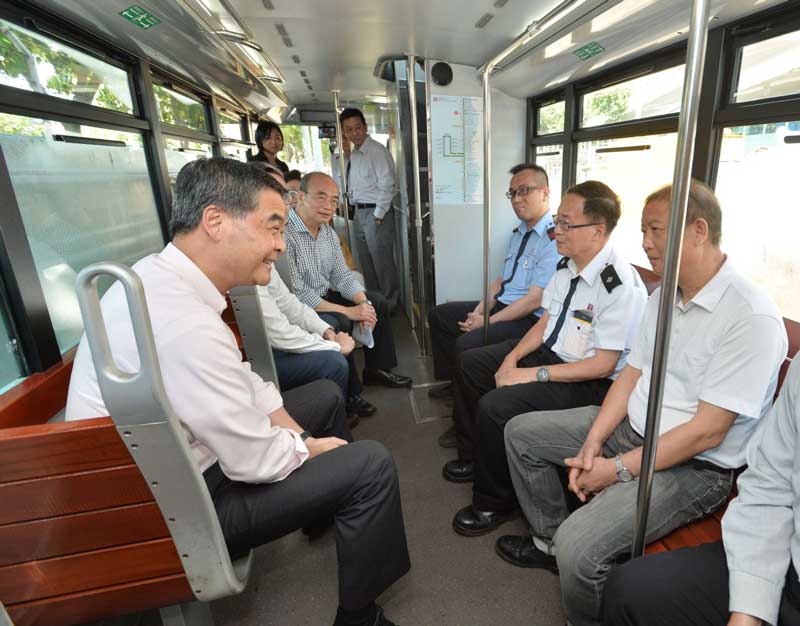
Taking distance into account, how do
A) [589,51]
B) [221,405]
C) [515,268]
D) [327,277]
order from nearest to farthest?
1. [221,405]
2. [589,51]
3. [515,268]
4. [327,277]

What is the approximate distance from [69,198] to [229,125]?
4.13m

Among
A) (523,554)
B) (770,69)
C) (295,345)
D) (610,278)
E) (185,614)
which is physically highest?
(770,69)

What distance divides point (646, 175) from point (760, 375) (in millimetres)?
1859

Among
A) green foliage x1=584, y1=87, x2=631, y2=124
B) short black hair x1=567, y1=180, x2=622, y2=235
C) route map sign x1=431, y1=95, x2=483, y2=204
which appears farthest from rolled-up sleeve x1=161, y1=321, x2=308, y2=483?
route map sign x1=431, y1=95, x2=483, y2=204

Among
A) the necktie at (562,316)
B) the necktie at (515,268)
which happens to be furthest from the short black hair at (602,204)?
the necktie at (515,268)

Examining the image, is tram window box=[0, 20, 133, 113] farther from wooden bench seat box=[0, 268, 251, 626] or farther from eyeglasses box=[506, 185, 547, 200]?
eyeglasses box=[506, 185, 547, 200]

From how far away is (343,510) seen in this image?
142 cm

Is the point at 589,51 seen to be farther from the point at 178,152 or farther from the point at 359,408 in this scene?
the point at 178,152

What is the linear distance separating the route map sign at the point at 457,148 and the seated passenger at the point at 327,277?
3.52 feet

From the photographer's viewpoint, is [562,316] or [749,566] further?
[562,316]

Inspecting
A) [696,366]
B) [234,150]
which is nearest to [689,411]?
[696,366]

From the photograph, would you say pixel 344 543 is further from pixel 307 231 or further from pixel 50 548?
pixel 307 231

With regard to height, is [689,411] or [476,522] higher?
[689,411]

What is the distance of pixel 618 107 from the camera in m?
2.82
